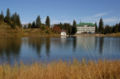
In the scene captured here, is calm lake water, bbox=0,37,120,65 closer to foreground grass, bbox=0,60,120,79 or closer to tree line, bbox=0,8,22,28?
foreground grass, bbox=0,60,120,79

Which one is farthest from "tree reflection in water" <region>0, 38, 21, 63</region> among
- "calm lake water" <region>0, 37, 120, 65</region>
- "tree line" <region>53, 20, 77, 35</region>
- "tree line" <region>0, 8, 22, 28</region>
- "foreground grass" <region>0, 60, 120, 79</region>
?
"tree line" <region>53, 20, 77, 35</region>

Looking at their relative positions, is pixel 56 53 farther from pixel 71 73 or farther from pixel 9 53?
pixel 71 73

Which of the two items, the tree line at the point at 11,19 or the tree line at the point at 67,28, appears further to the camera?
the tree line at the point at 67,28

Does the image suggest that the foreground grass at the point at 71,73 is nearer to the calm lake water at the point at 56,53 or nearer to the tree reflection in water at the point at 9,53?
the calm lake water at the point at 56,53

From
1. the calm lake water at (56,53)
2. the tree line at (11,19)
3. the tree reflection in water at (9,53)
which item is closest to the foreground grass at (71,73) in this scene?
the calm lake water at (56,53)

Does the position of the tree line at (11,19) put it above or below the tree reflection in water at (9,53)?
above

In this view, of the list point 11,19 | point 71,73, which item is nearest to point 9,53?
point 71,73

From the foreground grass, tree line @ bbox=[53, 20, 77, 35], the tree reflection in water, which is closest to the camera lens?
the foreground grass

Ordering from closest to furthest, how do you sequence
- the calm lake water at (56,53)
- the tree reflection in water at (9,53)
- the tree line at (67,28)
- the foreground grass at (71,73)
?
the foreground grass at (71,73), the calm lake water at (56,53), the tree reflection in water at (9,53), the tree line at (67,28)

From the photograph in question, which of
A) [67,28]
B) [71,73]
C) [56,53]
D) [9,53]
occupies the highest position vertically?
[67,28]

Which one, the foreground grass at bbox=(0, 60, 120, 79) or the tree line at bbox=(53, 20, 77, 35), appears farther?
the tree line at bbox=(53, 20, 77, 35)

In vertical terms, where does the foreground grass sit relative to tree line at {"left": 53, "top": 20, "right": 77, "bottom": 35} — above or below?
below

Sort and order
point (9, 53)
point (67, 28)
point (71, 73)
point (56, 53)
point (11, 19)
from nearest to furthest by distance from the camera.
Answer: point (71, 73) < point (9, 53) < point (56, 53) < point (11, 19) < point (67, 28)

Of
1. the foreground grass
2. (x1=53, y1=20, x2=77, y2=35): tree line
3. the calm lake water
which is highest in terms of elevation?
(x1=53, y1=20, x2=77, y2=35): tree line
